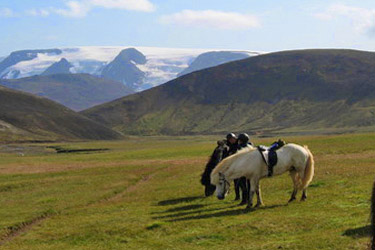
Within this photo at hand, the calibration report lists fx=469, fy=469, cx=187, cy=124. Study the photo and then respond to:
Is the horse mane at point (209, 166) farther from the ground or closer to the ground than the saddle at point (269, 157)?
closer to the ground

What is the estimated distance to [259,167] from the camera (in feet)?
68.7

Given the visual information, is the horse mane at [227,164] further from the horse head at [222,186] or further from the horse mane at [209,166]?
the horse mane at [209,166]

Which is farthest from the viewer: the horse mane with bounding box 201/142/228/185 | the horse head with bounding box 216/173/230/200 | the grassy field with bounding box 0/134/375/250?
the horse mane with bounding box 201/142/228/185

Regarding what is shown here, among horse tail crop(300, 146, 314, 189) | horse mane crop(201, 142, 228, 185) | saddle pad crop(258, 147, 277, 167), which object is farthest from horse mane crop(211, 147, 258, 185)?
horse mane crop(201, 142, 228, 185)

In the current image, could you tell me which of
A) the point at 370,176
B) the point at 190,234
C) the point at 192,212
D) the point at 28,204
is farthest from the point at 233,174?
the point at 28,204

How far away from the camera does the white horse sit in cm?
2103

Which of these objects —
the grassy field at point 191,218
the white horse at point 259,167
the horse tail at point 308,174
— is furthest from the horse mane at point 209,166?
the horse tail at point 308,174

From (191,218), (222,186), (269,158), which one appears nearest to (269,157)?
(269,158)

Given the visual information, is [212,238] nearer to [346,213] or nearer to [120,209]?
[346,213]

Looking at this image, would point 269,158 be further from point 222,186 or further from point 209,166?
point 209,166

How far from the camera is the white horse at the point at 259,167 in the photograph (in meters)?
21.0

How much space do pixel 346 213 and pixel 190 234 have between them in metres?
5.70

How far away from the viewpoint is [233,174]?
21.3 m

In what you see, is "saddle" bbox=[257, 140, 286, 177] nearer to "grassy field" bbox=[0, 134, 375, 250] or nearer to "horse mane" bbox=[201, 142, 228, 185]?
"grassy field" bbox=[0, 134, 375, 250]
